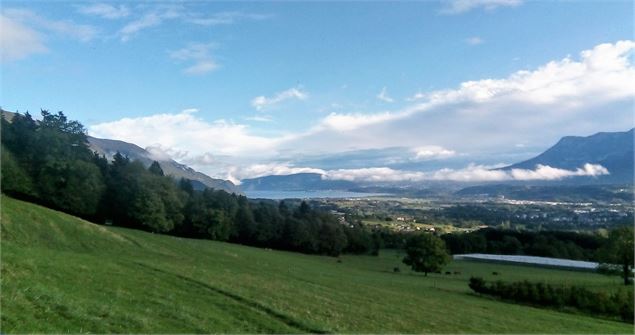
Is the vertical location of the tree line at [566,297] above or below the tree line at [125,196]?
below

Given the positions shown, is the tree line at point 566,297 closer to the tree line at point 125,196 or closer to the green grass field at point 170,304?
the green grass field at point 170,304

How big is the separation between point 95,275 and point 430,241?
207 ft

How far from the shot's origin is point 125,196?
7588 centimetres

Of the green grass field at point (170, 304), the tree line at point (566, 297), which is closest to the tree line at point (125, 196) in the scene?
the green grass field at point (170, 304)

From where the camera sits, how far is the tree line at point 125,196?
66938mm

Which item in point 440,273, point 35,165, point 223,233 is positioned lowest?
point 440,273

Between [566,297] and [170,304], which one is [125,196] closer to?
[566,297]

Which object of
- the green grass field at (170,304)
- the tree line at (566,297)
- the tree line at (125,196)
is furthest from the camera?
the tree line at (125,196)

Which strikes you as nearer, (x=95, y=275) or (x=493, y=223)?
(x=95, y=275)

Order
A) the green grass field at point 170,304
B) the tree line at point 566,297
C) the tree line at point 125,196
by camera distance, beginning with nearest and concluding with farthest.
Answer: the green grass field at point 170,304 → the tree line at point 566,297 → the tree line at point 125,196

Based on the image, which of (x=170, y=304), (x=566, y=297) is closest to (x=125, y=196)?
(x=566, y=297)

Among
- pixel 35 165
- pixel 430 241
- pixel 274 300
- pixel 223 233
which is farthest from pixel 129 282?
pixel 223 233

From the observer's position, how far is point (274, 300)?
72.9 ft

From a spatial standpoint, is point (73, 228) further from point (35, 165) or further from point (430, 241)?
point (430, 241)
